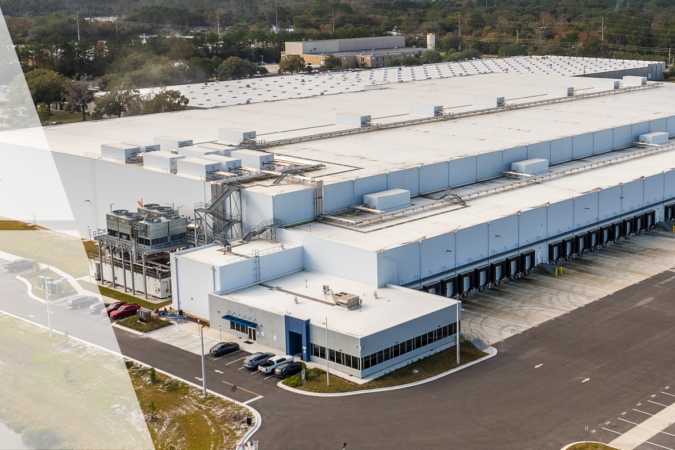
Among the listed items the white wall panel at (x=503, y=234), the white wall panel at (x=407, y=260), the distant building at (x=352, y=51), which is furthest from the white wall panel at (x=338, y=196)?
the distant building at (x=352, y=51)

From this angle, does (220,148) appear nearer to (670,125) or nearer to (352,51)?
(670,125)

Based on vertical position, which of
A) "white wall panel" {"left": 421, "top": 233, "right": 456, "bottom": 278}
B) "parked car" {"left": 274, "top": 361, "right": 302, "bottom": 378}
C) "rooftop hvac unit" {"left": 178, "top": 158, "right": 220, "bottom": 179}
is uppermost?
"rooftop hvac unit" {"left": 178, "top": 158, "right": 220, "bottom": 179}

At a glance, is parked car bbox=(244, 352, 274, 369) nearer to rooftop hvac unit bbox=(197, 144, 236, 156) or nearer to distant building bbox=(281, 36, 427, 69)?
rooftop hvac unit bbox=(197, 144, 236, 156)

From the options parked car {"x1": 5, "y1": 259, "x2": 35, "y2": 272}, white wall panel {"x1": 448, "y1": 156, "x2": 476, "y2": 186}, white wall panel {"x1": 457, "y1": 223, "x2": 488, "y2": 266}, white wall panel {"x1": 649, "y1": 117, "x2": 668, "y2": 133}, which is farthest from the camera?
white wall panel {"x1": 649, "y1": 117, "x2": 668, "y2": 133}

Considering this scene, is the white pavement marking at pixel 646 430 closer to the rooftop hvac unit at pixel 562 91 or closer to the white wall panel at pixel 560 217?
the white wall panel at pixel 560 217

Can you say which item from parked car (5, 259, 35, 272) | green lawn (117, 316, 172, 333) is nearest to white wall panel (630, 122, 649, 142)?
green lawn (117, 316, 172, 333)

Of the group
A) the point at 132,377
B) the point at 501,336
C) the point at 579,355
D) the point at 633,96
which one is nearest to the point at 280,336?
the point at 132,377

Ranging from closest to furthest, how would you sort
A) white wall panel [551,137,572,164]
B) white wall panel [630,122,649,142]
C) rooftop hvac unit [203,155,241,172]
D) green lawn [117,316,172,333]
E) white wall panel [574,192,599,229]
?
green lawn [117,316,172,333], rooftop hvac unit [203,155,241,172], white wall panel [574,192,599,229], white wall panel [551,137,572,164], white wall panel [630,122,649,142]
